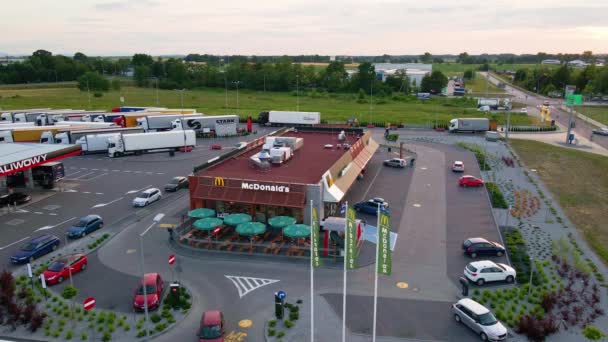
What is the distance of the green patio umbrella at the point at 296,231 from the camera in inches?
1198

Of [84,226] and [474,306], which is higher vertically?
[84,226]

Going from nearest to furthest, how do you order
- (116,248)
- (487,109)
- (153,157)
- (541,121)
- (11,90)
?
(116,248)
(153,157)
(541,121)
(487,109)
(11,90)

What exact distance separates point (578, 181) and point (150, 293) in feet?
150

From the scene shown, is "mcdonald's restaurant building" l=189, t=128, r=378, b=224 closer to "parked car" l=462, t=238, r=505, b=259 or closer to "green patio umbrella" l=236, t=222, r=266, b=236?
"green patio umbrella" l=236, t=222, r=266, b=236

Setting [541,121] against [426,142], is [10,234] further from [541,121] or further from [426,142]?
[541,121]

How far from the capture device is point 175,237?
33281mm

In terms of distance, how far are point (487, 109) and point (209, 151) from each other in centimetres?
→ 7108

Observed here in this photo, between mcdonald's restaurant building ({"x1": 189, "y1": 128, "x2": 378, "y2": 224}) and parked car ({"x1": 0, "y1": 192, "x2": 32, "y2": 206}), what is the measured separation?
683 inches

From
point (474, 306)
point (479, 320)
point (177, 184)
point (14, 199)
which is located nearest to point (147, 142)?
point (177, 184)

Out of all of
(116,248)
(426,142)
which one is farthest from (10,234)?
(426,142)

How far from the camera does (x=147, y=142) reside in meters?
63.2

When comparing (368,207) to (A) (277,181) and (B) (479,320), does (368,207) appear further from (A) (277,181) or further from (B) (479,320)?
(B) (479,320)

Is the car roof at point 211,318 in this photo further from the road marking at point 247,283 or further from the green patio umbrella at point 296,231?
the green patio umbrella at point 296,231

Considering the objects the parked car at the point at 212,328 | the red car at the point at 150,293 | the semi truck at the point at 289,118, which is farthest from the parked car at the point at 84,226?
the semi truck at the point at 289,118
